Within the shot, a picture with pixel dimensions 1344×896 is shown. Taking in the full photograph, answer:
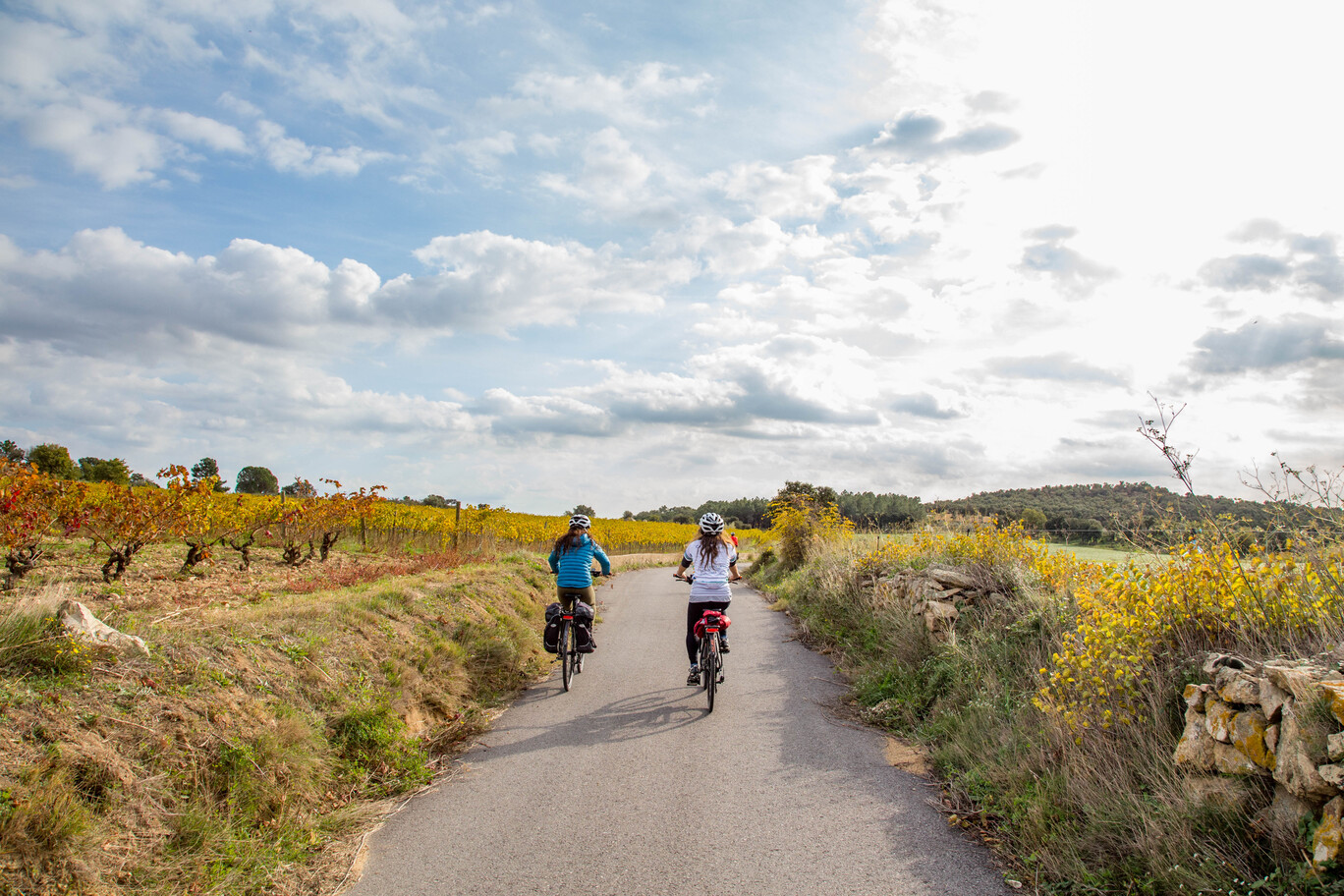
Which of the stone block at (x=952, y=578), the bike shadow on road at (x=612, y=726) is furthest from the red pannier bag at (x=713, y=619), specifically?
the stone block at (x=952, y=578)

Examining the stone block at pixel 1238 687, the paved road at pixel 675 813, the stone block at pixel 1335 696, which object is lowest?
the paved road at pixel 675 813

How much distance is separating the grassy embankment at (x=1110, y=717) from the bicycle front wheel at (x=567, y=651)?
12.4 feet

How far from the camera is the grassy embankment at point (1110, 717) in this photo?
12.0 ft

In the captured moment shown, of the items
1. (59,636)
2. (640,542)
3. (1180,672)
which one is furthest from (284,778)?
(640,542)

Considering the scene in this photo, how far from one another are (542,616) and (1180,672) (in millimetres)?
10067

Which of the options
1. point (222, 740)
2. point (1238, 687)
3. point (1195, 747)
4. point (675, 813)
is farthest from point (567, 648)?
point (1238, 687)

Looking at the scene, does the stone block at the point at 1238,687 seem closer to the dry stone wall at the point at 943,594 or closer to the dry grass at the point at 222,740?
the dry stone wall at the point at 943,594

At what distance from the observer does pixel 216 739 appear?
4.64m

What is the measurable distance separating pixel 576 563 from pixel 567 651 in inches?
46.6

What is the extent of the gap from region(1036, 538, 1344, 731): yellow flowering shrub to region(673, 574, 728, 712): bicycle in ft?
11.1

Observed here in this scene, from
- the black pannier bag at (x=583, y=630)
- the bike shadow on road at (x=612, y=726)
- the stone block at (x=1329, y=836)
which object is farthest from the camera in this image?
the black pannier bag at (x=583, y=630)

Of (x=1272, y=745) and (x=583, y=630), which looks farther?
(x=583, y=630)

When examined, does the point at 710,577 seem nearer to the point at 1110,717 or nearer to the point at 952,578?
the point at 952,578

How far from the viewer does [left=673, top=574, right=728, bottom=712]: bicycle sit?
7.63 meters
